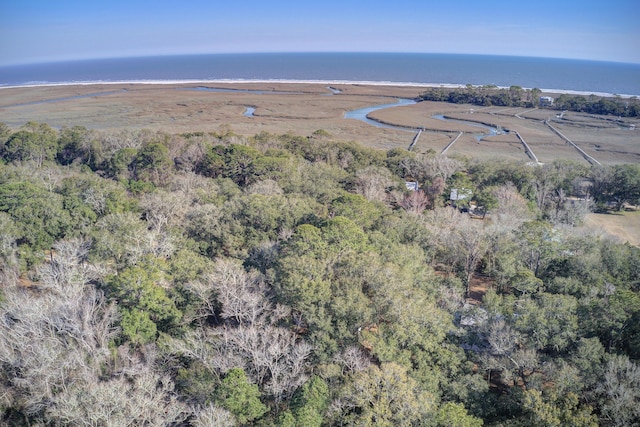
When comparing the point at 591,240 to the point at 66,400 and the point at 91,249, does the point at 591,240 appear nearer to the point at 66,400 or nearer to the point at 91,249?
the point at 66,400

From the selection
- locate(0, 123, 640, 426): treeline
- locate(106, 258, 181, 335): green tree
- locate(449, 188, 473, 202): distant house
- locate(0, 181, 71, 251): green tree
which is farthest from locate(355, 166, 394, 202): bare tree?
locate(0, 181, 71, 251): green tree

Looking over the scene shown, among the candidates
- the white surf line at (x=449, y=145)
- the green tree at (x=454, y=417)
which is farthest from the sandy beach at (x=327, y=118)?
the green tree at (x=454, y=417)

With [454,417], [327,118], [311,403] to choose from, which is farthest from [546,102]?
[311,403]

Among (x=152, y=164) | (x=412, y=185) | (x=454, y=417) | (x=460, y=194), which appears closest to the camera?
(x=454, y=417)

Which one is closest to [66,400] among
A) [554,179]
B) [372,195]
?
[372,195]

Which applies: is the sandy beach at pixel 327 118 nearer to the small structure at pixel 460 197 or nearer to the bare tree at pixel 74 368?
the small structure at pixel 460 197

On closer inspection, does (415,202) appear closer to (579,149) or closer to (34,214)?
(34,214)
